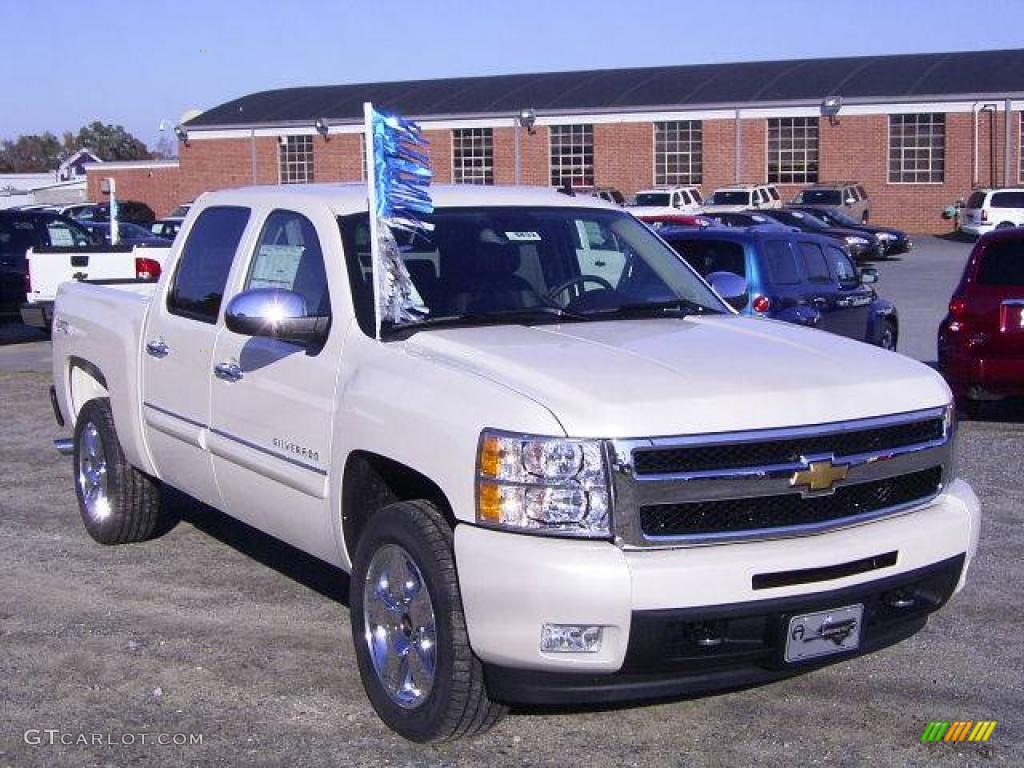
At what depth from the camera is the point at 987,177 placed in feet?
149

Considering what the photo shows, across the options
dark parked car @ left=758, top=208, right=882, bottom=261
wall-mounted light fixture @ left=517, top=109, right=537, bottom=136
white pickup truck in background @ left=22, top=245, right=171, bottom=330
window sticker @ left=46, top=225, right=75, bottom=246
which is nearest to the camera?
white pickup truck in background @ left=22, top=245, right=171, bottom=330

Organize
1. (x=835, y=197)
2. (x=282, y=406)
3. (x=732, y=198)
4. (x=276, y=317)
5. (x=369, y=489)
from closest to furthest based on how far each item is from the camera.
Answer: (x=369, y=489), (x=276, y=317), (x=282, y=406), (x=732, y=198), (x=835, y=197)

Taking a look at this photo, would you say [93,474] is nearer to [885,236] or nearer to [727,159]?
[885,236]

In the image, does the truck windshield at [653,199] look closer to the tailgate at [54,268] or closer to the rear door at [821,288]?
the tailgate at [54,268]

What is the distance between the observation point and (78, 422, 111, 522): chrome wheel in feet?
25.2

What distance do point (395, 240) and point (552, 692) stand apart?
199 centimetres

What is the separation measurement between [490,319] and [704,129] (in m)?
44.3

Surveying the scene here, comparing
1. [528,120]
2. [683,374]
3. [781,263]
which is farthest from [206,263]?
[528,120]

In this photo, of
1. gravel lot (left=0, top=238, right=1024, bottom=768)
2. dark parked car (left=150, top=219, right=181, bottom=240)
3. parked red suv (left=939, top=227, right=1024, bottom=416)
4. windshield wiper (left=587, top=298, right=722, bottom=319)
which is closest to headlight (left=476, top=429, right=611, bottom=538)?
gravel lot (left=0, top=238, right=1024, bottom=768)

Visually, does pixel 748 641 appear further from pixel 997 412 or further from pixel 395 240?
pixel 997 412

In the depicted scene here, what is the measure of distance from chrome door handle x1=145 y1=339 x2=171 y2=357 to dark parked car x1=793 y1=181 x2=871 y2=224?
3740cm

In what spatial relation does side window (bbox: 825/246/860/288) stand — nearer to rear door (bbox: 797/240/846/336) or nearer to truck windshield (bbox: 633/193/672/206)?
rear door (bbox: 797/240/846/336)

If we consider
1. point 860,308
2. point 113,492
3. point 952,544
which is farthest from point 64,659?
point 860,308

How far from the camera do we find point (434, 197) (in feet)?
19.9
